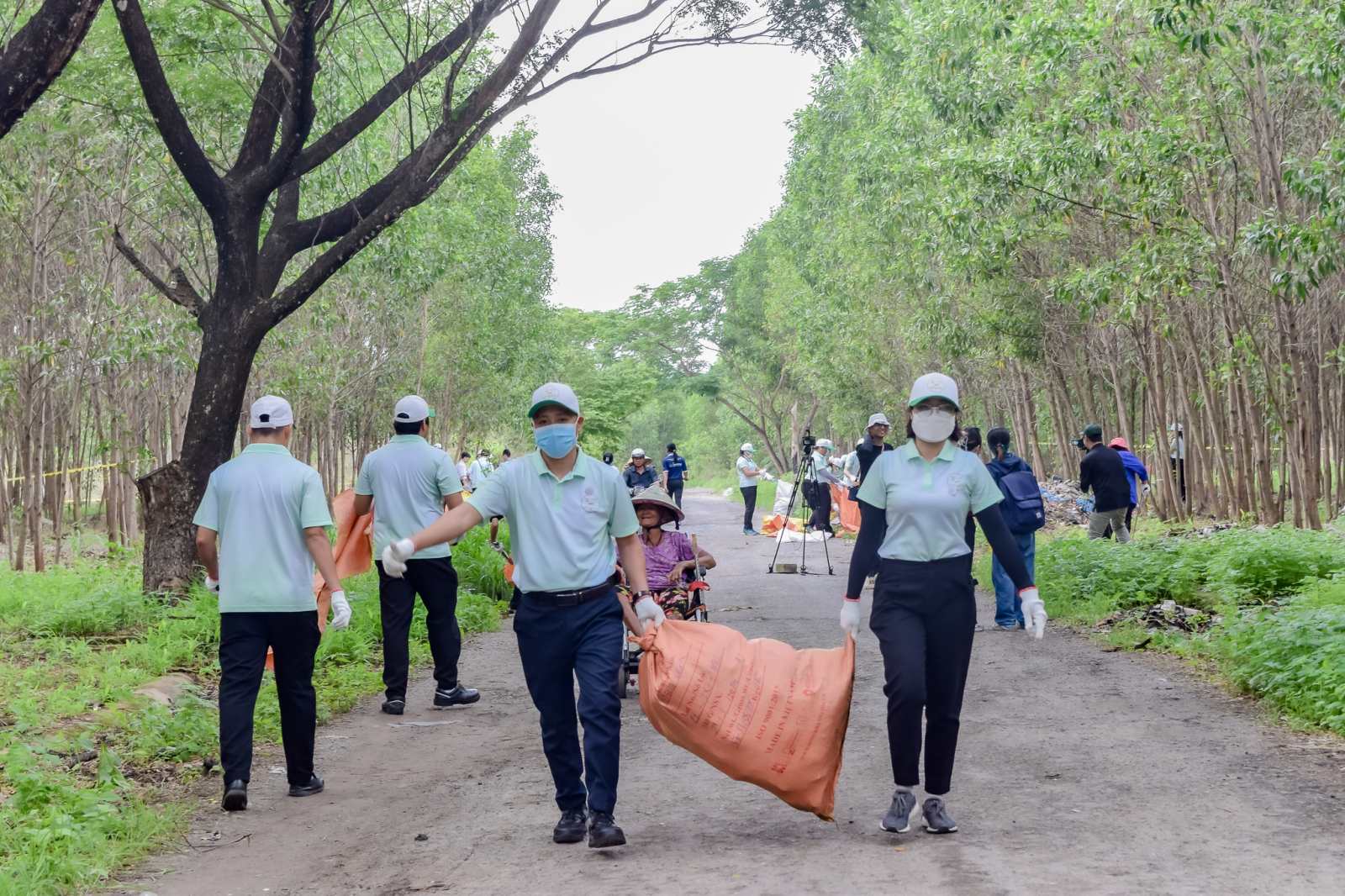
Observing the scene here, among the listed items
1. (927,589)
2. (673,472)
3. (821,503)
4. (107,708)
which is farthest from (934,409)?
(673,472)

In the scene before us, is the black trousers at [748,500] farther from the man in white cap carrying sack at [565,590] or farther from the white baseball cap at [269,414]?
the man in white cap carrying sack at [565,590]

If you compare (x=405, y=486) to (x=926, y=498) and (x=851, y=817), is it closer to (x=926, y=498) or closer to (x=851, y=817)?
(x=851, y=817)

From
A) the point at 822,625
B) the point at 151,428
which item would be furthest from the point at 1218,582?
the point at 151,428

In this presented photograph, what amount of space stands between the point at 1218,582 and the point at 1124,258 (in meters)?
5.28

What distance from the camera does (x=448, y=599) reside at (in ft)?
27.7

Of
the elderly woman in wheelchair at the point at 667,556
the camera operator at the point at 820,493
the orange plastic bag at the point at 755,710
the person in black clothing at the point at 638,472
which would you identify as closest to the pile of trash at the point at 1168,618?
the elderly woman in wheelchair at the point at 667,556

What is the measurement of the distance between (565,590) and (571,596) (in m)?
0.04

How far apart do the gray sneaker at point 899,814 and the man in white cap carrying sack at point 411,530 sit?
12.3 feet

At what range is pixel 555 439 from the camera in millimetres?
5238

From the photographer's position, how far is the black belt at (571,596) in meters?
5.17

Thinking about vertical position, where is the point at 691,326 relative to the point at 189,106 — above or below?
above

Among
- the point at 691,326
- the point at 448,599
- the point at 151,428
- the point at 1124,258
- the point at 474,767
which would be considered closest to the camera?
the point at 474,767

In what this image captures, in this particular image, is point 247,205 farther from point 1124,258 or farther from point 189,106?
point 1124,258

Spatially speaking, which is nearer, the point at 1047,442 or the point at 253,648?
the point at 253,648
